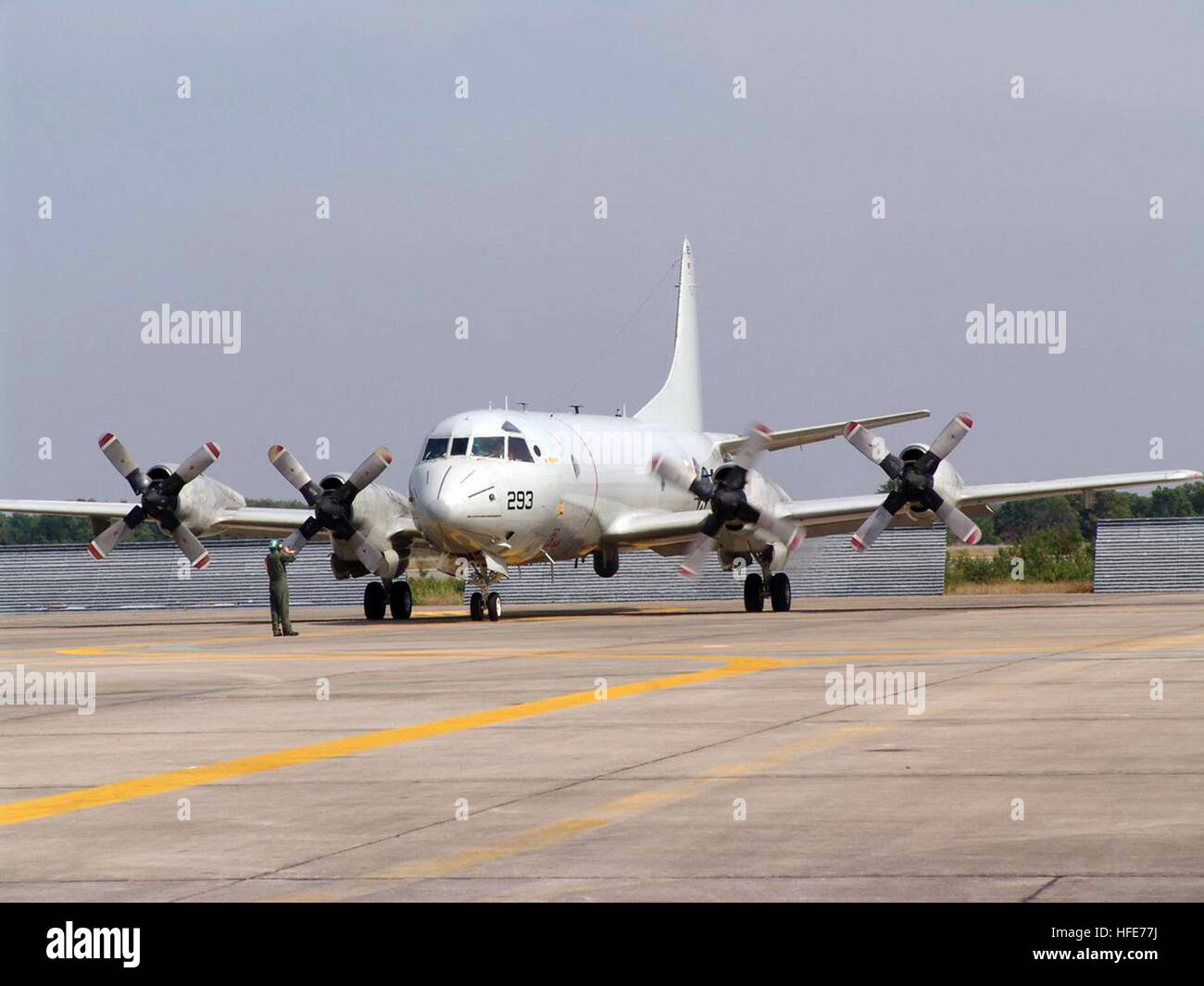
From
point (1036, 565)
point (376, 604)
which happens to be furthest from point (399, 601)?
point (1036, 565)

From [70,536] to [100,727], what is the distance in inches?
3685

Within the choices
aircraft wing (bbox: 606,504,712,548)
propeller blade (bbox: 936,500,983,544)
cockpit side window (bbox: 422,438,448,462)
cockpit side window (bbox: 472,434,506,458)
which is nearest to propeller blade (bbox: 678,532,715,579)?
aircraft wing (bbox: 606,504,712,548)

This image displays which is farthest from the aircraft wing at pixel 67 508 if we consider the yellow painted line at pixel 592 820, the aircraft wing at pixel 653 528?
the yellow painted line at pixel 592 820

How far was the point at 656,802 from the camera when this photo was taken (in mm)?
10633

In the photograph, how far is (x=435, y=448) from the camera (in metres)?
36.8

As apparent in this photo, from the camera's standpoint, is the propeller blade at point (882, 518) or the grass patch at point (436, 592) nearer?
the propeller blade at point (882, 518)

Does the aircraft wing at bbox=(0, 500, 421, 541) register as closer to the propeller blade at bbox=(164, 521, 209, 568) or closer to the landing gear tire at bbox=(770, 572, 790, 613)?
the propeller blade at bbox=(164, 521, 209, 568)

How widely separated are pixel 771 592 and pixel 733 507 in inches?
145

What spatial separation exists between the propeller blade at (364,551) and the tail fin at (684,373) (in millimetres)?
13705

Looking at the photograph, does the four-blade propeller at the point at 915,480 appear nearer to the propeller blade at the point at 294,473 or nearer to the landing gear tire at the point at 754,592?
the landing gear tire at the point at 754,592

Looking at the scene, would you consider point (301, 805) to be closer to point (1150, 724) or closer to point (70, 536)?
point (1150, 724)

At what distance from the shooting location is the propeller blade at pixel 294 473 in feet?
129
